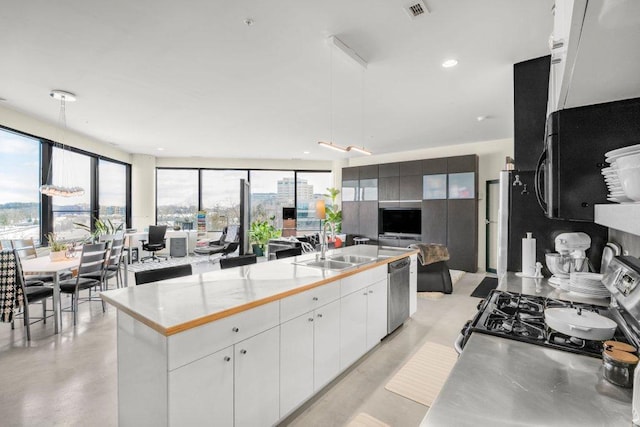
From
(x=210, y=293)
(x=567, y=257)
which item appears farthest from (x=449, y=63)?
(x=210, y=293)

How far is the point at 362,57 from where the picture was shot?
9.87 ft

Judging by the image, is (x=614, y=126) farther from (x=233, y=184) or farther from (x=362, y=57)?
(x=233, y=184)

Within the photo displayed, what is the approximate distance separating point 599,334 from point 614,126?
805 millimetres

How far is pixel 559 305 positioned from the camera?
1514 mm

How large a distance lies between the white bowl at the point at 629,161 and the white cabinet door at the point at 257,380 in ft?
5.32

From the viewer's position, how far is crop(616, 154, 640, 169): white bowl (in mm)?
734

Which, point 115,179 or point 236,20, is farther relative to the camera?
point 115,179

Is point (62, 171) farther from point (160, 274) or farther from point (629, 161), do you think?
point (629, 161)

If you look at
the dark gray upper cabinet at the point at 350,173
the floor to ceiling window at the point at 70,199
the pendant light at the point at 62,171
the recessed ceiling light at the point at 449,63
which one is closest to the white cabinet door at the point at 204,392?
the recessed ceiling light at the point at 449,63

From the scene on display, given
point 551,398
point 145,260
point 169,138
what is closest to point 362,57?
point 551,398

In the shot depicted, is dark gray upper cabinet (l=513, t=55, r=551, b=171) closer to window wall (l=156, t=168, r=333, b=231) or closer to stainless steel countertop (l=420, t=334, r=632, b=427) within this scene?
stainless steel countertop (l=420, t=334, r=632, b=427)

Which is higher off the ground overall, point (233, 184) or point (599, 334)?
point (233, 184)

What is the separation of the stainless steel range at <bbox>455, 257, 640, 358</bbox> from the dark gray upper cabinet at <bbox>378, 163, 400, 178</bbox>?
607 cm

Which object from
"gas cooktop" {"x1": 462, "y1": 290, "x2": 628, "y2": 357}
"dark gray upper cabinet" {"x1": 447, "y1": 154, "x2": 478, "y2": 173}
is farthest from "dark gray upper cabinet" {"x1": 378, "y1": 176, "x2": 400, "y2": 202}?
"gas cooktop" {"x1": 462, "y1": 290, "x2": 628, "y2": 357}
